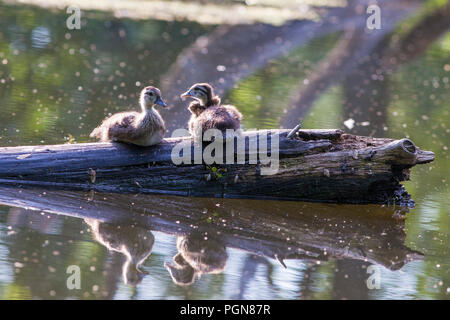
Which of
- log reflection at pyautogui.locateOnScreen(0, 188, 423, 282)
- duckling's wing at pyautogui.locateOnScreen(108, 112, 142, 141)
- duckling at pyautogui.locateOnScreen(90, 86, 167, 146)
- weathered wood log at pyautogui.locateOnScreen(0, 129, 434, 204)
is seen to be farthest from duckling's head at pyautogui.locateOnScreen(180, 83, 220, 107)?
log reflection at pyautogui.locateOnScreen(0, 188, 423, 282)

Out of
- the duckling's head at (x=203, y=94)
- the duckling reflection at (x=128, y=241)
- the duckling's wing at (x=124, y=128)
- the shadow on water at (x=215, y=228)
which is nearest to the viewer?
the duckling reflection at (x=128, y=241)

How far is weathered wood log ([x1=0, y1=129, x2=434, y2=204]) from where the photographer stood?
7.84 meters

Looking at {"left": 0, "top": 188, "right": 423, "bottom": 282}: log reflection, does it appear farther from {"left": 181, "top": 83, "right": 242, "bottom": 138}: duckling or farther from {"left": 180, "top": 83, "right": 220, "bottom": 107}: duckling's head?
Result: {"left": 180, "top": 83, "right": 220, "bottom": 107}: duckling's head

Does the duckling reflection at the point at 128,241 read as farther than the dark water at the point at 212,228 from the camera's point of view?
Yes

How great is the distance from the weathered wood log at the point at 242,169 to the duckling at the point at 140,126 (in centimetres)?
12

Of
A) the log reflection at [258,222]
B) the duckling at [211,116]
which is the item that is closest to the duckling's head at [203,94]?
the duckling at [211,116]

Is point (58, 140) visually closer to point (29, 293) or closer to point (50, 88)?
point (50, 88)

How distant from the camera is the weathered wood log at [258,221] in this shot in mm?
7129

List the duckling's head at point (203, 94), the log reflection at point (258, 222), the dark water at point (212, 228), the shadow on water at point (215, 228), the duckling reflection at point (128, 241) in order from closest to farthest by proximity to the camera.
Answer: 1. the dark water at point (212, 228)
2. the duckling reflection at point (128, 241)
3. the shadow on water at point (215, 228)
4. the log reflection at point (258, 222)
5. the duckling's head at point (203, 94)

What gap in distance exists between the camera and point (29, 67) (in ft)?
45.0

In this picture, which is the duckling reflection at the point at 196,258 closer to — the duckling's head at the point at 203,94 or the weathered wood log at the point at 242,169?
the weathered wood log at the point at 242,169

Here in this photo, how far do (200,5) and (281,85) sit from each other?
29.5 feet

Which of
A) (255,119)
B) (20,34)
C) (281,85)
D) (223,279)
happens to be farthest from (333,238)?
(20,34)
